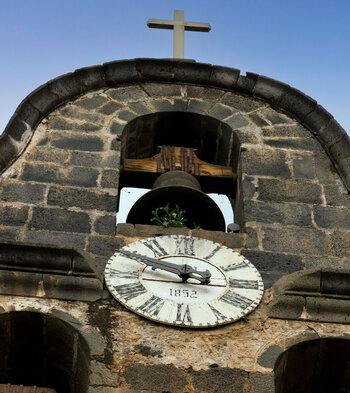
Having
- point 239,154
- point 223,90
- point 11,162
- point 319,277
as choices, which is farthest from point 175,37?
point 319,277

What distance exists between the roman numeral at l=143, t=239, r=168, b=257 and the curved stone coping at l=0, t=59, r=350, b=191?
158 centimetres

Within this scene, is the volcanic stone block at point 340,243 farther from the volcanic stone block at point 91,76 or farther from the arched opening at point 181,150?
the volcanic stone block at point 91,76

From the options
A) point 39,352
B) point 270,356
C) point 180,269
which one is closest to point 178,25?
point 180,269

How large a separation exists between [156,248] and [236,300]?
29.6 inches

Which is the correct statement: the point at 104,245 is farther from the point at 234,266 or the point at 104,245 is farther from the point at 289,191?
the point at 289,191

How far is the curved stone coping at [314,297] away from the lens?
6570 millimetres

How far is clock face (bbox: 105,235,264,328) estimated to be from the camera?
21.0 ft

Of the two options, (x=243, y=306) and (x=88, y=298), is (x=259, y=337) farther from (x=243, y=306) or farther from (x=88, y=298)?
(x=88, y=298)

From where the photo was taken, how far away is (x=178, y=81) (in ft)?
30.2

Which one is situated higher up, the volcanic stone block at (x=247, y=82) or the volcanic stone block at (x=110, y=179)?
the volcanic stone block at (x=247, y=82)

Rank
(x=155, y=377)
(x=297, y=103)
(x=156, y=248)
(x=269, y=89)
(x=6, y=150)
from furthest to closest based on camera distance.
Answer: (x=269, y=89) → (x=297, y=103) → (x=6, y=150) → (x=156, y=248) → (x=155, y=377)

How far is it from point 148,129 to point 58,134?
0.86m

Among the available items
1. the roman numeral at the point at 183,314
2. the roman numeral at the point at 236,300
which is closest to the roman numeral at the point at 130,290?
the roman numeral at the point at 183,314

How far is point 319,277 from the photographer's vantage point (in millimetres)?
6707
